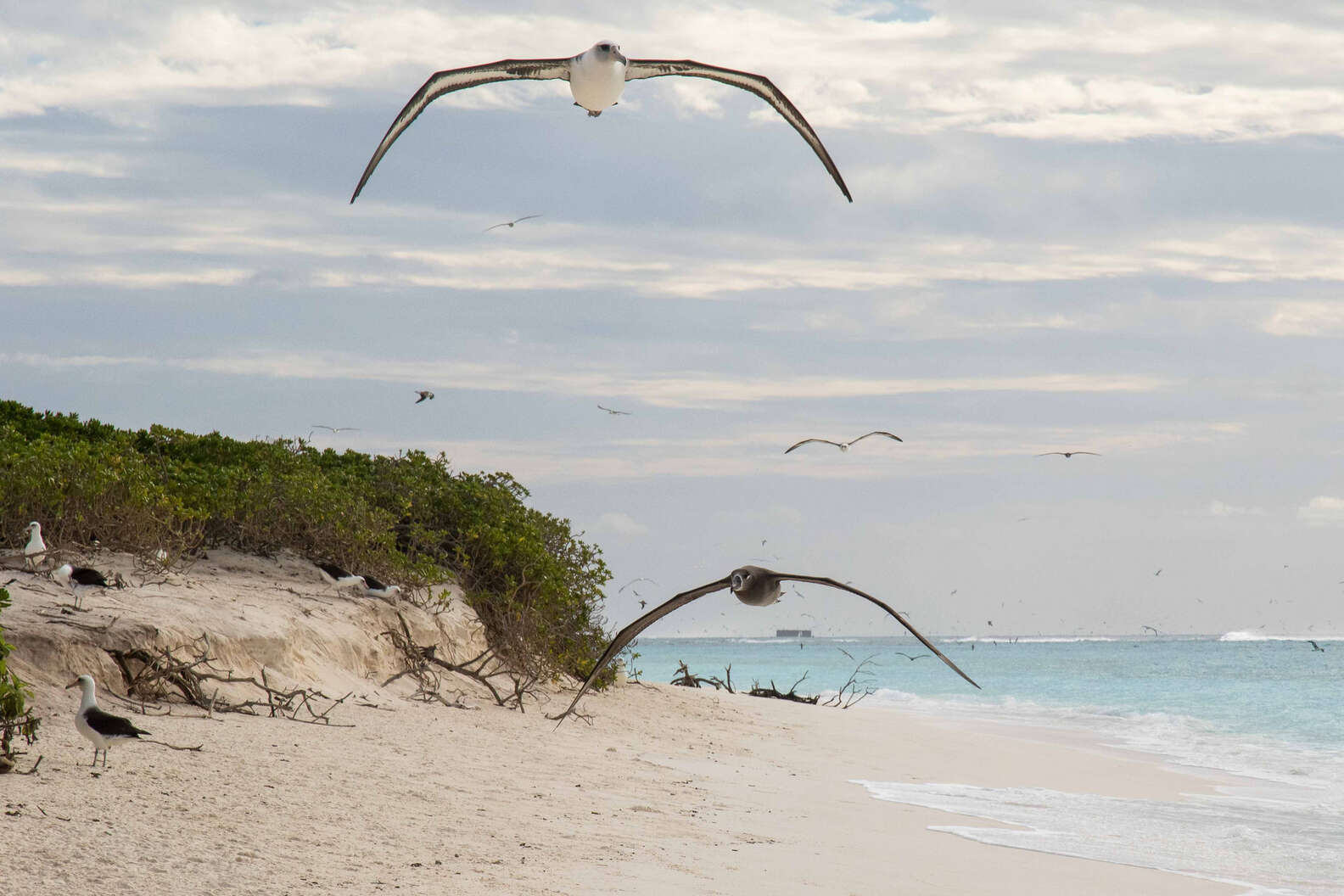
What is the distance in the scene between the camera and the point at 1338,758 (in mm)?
18312

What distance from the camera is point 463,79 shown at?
20.2 feet

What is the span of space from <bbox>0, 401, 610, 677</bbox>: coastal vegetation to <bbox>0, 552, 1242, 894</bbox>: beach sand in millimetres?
494

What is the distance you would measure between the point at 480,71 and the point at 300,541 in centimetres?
839

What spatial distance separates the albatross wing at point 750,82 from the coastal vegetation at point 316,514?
7.46 metres

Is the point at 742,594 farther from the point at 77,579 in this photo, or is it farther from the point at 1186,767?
the point at 1186,767

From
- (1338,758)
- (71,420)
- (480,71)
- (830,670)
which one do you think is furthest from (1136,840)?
(830,670)

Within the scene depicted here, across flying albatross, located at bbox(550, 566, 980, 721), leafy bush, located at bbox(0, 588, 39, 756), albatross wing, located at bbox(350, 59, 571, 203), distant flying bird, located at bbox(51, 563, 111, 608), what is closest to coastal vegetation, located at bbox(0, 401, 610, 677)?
distant flying bird, located at bbox(51, 563, 111, 608)

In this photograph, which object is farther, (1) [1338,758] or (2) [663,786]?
(1) [1338,758]

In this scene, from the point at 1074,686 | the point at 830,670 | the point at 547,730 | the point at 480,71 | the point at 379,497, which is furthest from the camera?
the point at 830,670

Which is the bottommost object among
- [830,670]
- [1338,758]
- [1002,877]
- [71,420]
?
[830,670]

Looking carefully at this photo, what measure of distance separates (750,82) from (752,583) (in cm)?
312

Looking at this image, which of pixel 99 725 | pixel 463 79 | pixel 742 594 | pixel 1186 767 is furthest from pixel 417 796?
pixel 1186 767

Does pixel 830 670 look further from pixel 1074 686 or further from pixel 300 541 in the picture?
pixel 300 541

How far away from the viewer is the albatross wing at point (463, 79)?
19.3 feet
